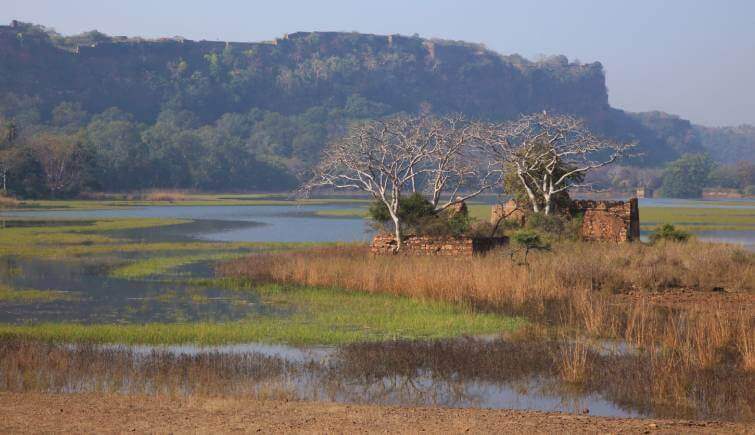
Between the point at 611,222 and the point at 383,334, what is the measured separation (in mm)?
20298

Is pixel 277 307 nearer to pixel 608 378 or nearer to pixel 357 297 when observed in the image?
pixel 357 297

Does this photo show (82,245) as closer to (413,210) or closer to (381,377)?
(413,210)

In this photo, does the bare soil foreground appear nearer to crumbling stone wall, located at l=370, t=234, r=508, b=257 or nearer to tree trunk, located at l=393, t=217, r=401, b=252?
crumbling stone wall, located at l=370, t=234, r=508, b=257

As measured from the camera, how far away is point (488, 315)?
763 inches

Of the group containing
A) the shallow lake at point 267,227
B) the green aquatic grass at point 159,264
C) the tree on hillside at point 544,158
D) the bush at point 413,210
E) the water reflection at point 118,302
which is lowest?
the shallow lake at point 267,227

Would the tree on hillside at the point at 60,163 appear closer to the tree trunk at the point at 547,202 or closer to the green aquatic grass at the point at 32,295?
the tree trunk at the point at 547,202

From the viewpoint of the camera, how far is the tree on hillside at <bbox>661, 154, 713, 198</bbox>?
155 metres

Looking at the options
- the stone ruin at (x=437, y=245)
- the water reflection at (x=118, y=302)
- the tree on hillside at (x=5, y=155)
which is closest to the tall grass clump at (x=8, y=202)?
the tree on hillside at (x=5, y=155)

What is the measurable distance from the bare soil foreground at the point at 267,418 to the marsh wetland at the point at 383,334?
0.64m

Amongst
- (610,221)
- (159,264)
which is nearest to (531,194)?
(610,221)

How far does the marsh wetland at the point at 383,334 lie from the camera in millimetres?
12734

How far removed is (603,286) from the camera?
23.1m

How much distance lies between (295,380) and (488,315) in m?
7.00

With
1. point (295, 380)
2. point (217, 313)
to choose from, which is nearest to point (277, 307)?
point (217, 313)
